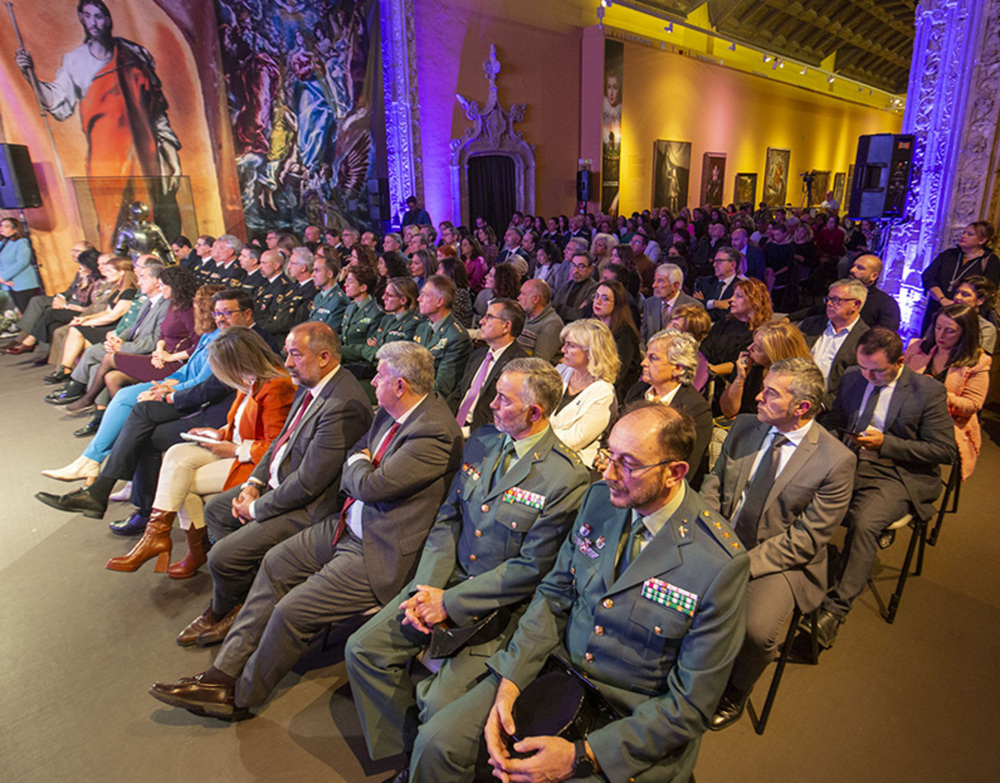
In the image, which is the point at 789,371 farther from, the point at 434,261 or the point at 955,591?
the point at 434,261

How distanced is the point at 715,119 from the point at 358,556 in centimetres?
1916

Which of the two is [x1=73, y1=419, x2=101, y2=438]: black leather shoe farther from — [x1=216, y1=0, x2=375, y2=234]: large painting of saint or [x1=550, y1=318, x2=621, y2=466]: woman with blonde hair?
[x1=216, y1=0, x2=375, y2=234]: large painting of saint

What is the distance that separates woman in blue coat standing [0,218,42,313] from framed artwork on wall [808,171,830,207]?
24095 millimetres

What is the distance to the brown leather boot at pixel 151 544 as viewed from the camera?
10.4 feet

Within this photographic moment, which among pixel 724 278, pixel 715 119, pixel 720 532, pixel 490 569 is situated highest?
pixel 715 119

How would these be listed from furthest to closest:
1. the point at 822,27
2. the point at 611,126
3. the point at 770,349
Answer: the point at 822,27 < the point at 611,126 < the point at 770,349

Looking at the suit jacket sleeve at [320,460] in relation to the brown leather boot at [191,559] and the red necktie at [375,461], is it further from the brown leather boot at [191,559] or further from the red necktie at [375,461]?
the brown leather boot at [191,559]

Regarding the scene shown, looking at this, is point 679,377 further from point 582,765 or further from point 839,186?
point 839,186

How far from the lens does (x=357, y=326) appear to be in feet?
16.7

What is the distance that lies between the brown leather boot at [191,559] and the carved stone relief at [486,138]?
10887 millimetres

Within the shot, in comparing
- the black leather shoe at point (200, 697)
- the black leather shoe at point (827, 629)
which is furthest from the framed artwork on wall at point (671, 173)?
the black leather shoe at point (200, 697)

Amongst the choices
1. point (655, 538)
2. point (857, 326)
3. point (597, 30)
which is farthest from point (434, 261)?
point (597, 30)

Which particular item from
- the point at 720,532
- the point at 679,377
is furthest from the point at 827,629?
the point at 720,532

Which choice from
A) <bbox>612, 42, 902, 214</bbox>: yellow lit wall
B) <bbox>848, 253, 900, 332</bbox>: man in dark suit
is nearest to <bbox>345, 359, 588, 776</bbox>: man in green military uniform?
<bbox>848, 253, 900, 332</bbox>: man in dark suit
